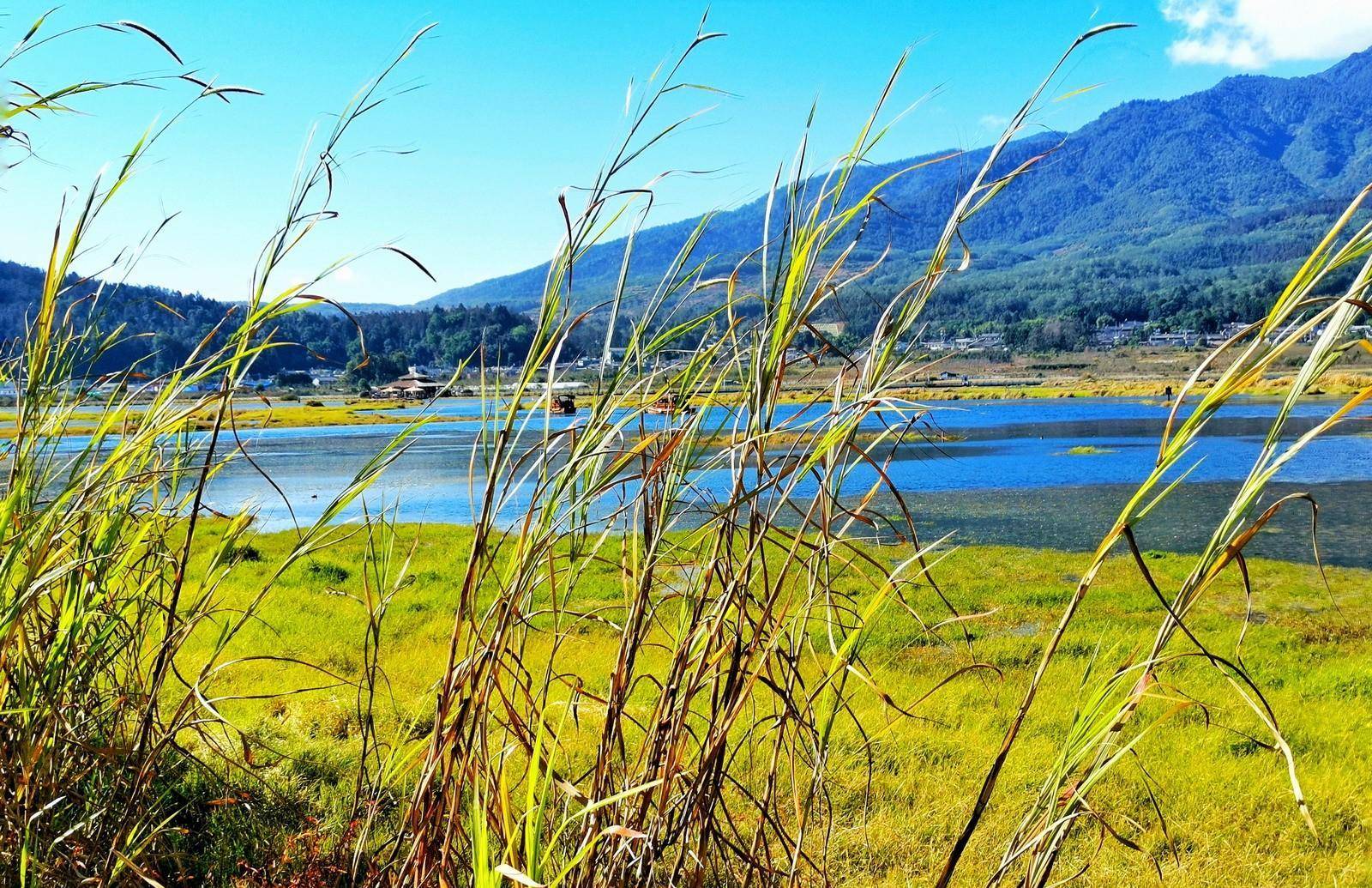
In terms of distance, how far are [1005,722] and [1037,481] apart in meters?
19.6

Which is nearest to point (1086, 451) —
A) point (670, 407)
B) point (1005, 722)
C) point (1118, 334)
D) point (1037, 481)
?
point (1037, 481)

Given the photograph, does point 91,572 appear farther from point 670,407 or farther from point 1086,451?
point 1086,451

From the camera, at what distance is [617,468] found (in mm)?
1550

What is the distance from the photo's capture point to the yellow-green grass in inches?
A: 133

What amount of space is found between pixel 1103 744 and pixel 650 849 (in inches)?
27.0

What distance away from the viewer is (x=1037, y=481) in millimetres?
23578

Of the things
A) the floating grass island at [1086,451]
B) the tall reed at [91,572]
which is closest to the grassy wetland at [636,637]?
the tall reed at [91,572]

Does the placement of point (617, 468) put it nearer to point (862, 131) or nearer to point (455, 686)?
point (455, 686)

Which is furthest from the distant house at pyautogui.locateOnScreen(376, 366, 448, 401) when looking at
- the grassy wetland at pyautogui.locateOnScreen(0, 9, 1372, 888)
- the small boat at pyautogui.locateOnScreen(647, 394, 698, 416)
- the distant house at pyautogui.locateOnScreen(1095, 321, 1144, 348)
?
the distant house at pyautogui.locateOnScreen(1095, 321, 1144, 348)

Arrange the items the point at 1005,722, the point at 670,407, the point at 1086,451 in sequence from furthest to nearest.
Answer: the point at 1086,451, the point at 1005,722, the point at 670,407

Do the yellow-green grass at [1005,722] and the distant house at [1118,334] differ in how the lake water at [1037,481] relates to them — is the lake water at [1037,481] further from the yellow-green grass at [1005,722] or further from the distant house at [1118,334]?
the distant house at [1118,334]

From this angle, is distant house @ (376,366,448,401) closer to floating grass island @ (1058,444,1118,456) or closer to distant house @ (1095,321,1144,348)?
floating grass island @ (1058,444,1118,456)

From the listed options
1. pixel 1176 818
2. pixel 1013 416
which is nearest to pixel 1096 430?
pixel 1013 416

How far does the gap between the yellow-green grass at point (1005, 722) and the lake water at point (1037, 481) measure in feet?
4.21
